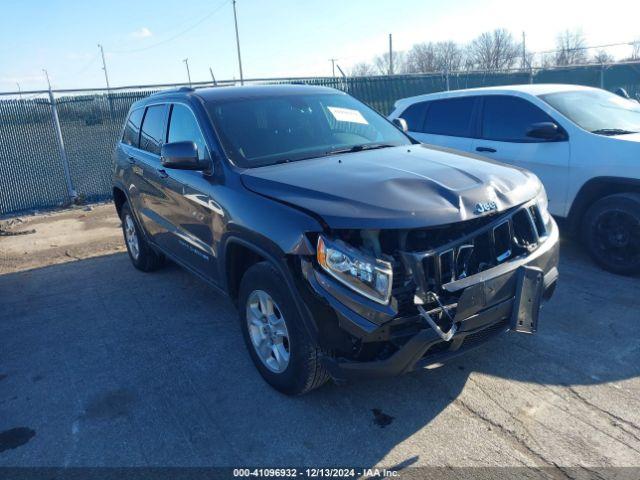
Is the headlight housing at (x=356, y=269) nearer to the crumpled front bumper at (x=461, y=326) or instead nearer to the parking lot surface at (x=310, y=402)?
the crumpled front bumper at (x=461, y=326)

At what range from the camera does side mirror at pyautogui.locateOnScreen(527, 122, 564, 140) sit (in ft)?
17.5

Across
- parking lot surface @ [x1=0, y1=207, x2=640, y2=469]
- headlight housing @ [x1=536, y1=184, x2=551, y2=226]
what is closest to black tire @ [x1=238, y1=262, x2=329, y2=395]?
parking lot surface @ [x1=0, y1=207, x2=640, y2=469]

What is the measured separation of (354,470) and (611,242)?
3760 mm

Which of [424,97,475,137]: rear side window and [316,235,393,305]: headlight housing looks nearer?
[316,235,393,305]: headlight housing

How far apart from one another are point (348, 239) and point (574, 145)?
3.67m

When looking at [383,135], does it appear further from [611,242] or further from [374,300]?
[611,242]

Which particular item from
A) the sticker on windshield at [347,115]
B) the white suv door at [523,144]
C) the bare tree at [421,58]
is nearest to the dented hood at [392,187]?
the sticker on windshield at [347,115]

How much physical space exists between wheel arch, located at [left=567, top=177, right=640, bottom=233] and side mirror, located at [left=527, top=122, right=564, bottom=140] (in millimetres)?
590

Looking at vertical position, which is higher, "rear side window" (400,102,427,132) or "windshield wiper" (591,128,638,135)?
"rear side window" (400,102,427,132)

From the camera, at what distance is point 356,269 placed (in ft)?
8.63

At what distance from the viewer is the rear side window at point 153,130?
4840mm

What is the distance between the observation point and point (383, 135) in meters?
4.38

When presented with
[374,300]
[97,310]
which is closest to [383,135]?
[374,300]

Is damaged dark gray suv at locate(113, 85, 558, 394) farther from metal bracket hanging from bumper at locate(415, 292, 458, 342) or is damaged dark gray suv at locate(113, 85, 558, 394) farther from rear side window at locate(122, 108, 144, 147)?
rear side window at locate(122, 108, 144, 147)
